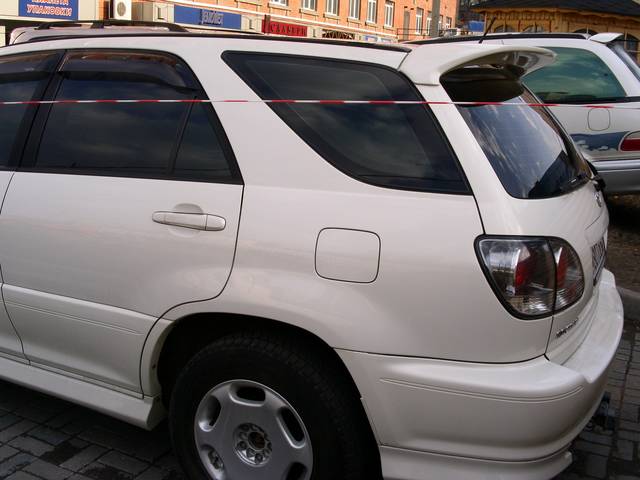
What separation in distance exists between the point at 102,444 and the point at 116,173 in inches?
51.0

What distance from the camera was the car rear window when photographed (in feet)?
7.95

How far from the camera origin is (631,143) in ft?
20.9

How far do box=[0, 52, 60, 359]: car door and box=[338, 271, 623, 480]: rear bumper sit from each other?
68.8 inches

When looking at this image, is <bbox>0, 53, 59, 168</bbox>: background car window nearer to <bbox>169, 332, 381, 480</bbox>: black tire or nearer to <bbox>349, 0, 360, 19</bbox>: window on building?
<bbox>169, 332, 381, 480</bbox>: black tire

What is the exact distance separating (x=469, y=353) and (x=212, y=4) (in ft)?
87.4

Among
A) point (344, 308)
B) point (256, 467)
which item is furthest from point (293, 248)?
point (256, 467)

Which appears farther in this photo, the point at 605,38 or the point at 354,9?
the point at 354,9

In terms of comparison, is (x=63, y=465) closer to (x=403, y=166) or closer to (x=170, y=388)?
(x=170, y=388)

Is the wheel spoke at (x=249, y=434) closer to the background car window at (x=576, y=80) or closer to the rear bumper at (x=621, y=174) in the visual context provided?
the rear bumper at (x=621, y=174)

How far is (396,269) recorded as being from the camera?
2.27 meters

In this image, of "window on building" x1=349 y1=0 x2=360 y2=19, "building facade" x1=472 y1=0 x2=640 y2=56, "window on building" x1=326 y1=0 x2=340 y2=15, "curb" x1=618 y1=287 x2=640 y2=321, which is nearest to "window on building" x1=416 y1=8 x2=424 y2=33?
"window on building" x1=349 y1=0 x2=360 y2=19

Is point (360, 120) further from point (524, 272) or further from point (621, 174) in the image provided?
point (621, 174)

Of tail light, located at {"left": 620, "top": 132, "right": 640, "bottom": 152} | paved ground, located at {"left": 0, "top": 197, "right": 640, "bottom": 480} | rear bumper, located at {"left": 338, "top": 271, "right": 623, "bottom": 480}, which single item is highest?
tail light, located at {"left": 620, "top": 132, "right": 640, "bottom": 152}

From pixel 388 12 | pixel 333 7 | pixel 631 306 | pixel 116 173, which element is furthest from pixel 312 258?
pixel 388 12
